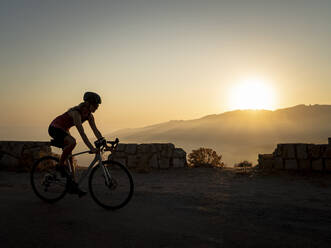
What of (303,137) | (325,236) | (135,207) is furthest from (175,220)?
(303,137)

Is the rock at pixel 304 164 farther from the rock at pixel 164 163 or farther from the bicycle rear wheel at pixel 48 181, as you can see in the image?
the bicycle rear wheel at pixel 48 181

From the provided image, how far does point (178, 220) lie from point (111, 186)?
4.36 ft

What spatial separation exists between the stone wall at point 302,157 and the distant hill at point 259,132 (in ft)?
195

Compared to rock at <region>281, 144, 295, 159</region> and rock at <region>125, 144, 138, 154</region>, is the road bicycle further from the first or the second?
rock at <region>281, 144, 295, 159</region>

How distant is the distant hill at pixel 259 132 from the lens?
81.6 meters

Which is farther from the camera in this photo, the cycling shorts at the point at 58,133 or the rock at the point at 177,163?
the rock at the point at 177,163

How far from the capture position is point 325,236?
140 inches

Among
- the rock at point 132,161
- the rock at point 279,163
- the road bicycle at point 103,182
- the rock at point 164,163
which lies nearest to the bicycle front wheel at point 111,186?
the road bicycle at point 103,182

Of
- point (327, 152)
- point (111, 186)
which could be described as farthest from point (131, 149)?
point (327, 152)

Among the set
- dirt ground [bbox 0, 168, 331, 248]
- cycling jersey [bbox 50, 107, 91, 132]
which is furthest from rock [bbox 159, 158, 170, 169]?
cycling jersey [bbox 50, 107, 91, 132]

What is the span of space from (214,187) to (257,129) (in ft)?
339

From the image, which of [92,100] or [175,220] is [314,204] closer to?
[175,220]

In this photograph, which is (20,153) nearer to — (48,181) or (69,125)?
(48,181)

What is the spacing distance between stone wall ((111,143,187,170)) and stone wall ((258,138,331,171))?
3.61m
